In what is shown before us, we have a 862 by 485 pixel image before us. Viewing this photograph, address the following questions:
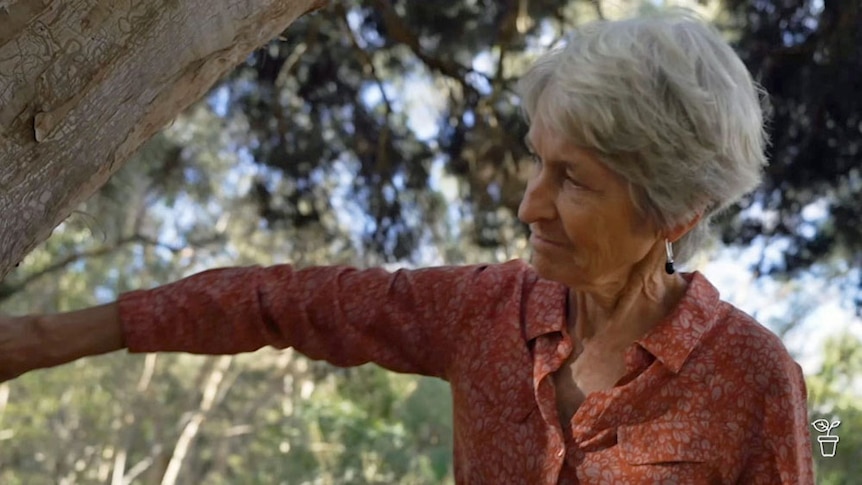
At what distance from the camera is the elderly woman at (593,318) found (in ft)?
4.15

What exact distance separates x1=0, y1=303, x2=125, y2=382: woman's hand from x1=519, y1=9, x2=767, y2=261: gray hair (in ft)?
1.99

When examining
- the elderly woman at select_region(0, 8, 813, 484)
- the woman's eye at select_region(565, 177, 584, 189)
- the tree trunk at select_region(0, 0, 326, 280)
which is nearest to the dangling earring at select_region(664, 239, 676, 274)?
the elderly woman at select_region(0, 8, 813, 484)

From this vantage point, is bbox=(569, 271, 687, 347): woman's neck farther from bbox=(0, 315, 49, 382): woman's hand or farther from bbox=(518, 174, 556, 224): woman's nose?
bbox=(0, 315, 49, 382): woman's hand

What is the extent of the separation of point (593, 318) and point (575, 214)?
22cm

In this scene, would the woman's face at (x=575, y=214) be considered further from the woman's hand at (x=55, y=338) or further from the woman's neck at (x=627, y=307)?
the woman's hand at (x=55, y=338)

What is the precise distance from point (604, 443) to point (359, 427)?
904cm

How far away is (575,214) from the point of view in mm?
1287

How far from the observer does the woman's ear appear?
1355 mm

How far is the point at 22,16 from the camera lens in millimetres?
925

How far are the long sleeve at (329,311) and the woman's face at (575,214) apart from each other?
0.15m

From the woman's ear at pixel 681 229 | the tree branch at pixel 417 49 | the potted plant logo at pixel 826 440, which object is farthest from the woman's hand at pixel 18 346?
the tree branch at pixel 417 49

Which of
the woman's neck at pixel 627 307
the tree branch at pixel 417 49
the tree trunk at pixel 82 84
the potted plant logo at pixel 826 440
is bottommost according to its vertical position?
the potted plant logo at pixel 826 440

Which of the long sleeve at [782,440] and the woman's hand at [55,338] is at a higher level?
the woman's hand at [55,338]


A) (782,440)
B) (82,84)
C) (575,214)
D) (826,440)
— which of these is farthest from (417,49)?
(82,84)
